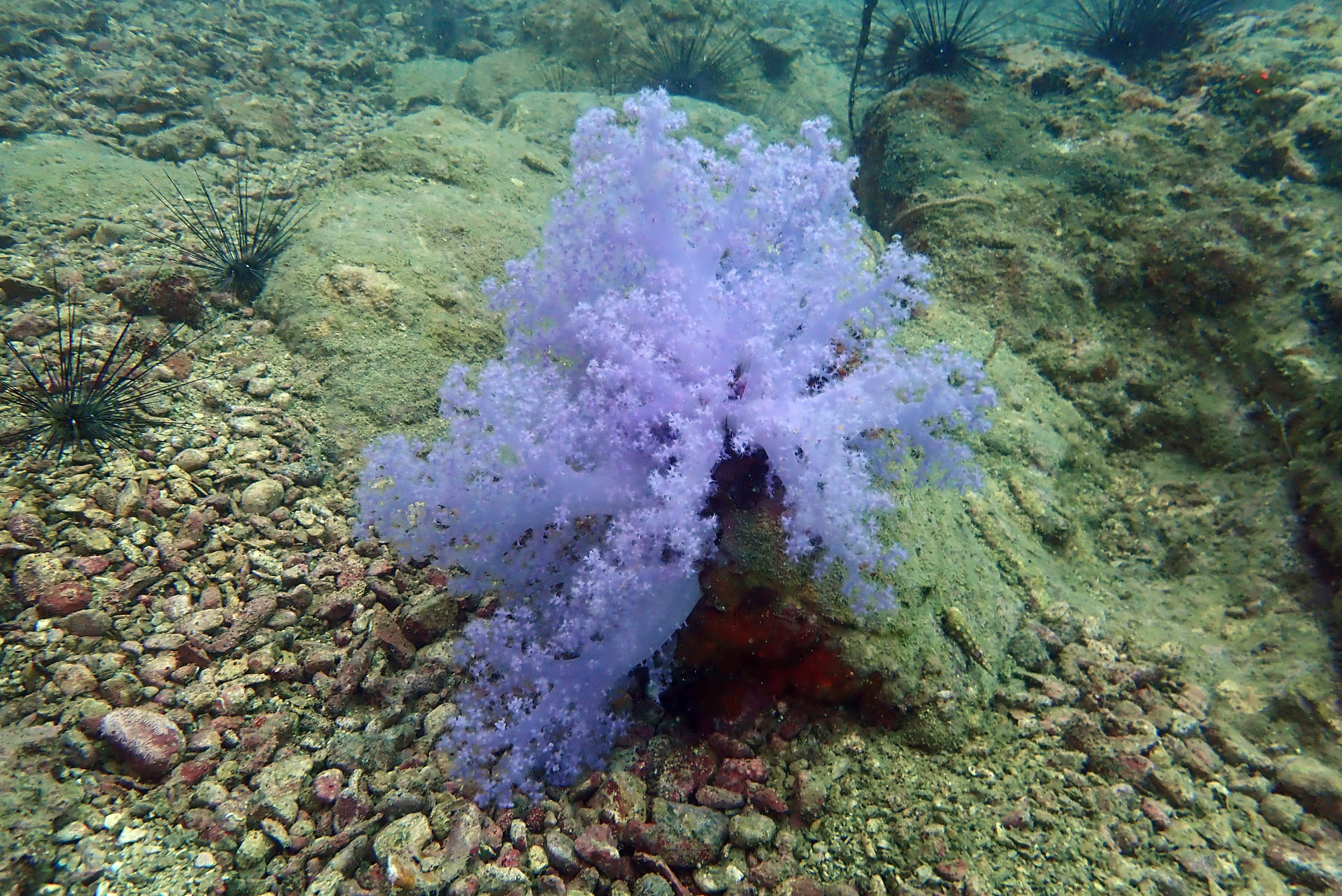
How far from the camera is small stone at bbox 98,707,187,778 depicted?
214cm

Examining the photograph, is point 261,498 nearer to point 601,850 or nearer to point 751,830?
point 601,850

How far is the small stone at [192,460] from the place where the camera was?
9.77 ft

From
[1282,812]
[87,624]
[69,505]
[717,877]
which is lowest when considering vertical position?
[717,877]

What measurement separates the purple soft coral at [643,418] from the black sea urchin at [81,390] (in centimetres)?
140

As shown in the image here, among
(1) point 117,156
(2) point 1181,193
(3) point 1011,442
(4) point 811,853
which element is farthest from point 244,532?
(2) point 1181,193

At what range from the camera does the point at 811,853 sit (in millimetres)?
2172

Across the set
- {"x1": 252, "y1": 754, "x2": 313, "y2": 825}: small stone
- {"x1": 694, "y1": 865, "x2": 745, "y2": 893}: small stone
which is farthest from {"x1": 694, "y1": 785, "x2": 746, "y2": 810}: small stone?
{"x1": 252, "y1": 754, "x2": 313, "y2": 825}: small stone

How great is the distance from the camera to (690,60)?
30.2 feet

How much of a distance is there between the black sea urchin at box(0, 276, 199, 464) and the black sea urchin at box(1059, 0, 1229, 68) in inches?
365

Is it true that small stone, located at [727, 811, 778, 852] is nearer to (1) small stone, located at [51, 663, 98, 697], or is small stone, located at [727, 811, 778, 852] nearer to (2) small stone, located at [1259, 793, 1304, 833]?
(2) small stone, located at [1259, 793, 1304, 833]

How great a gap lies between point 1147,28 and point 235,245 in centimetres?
953

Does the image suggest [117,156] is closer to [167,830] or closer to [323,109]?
[323,109]

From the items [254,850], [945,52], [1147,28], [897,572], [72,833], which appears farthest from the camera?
[1147,28]

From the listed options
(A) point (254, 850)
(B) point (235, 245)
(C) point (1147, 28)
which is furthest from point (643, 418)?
(C) point (1147, 28)
